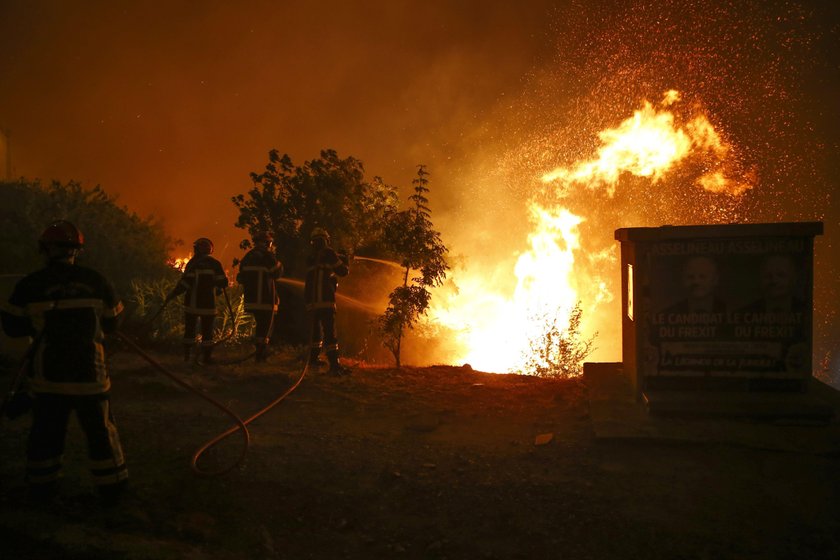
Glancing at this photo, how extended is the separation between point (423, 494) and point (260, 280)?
5.68m

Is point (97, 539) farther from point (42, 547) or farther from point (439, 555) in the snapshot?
point (439, 555)

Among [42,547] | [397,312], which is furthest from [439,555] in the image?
[397,312]

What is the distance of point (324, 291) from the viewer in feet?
33.4

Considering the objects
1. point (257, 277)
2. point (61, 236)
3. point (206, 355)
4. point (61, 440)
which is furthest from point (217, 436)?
point (257, 277)

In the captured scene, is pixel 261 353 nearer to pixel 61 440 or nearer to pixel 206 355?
pixel 206 355

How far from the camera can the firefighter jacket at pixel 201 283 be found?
9898mm

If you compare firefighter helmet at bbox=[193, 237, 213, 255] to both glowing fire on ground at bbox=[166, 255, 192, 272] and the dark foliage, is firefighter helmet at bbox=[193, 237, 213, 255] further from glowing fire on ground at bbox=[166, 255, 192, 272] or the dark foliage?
glowing fire on ground at bbox=[166, 255, 192, 272]

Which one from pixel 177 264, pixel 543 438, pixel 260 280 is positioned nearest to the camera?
pixel 543 438

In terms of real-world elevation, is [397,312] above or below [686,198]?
below

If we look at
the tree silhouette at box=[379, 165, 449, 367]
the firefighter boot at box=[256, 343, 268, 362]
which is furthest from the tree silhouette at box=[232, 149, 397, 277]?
the firefighter boot at box=[256, 343, 268, 362]

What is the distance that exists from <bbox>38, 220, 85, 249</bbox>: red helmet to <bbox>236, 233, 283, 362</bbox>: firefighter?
213 inches

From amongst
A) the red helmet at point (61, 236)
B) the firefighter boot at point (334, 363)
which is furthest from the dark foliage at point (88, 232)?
the red helmet at point (61, 236)

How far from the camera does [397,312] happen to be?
38.1 ft

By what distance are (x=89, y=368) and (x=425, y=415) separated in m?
4.28
